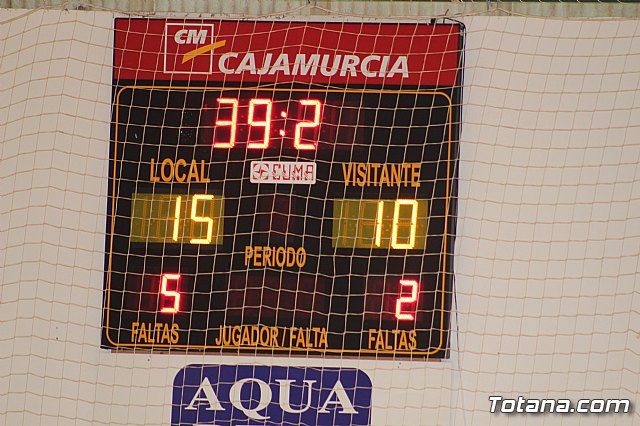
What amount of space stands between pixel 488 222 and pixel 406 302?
1.37 ft

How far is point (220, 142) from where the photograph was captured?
3059mm

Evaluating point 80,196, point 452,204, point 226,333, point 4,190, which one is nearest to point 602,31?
point 452,204

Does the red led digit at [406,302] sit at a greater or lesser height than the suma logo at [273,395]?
greater

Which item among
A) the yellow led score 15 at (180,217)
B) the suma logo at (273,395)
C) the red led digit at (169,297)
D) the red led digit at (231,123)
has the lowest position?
the suma logo at (273,395)

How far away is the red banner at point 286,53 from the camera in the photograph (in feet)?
10.2

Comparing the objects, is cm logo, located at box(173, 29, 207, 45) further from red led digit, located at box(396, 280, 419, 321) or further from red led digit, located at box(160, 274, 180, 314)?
red led digit, located at box(396, 280, 419, 321)

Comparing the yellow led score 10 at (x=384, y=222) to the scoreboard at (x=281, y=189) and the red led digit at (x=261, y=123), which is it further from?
the red led digit at (x=261, y=123)

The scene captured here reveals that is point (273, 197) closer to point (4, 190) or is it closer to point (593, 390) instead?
point (4, 190)

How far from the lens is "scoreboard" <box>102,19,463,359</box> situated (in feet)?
10.0

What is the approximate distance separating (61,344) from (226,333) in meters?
0.61

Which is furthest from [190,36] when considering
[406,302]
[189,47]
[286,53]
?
[406,302]

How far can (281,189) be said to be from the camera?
308 cm
